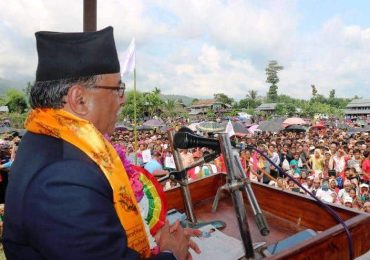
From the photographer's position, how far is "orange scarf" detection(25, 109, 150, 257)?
1.09 metres

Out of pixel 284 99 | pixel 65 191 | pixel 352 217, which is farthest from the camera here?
pixel 284 99

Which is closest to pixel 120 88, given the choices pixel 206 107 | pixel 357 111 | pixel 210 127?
pixel 210 127

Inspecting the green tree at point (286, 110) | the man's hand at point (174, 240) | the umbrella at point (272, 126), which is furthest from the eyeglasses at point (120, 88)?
the green tree at point (286, 110)

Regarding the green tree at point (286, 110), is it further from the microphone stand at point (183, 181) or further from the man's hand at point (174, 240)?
the man's hand at point (174, 240)

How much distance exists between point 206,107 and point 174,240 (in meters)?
94.5

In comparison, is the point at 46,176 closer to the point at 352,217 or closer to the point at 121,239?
the point at 121,239

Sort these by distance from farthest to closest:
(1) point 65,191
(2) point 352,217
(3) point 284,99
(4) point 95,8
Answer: (3) point 284,99, (4) point 95,8, (2) point 352,217, (1) point 65,191

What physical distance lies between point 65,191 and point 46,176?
0.09m

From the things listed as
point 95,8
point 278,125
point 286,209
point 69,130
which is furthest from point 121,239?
point 278,125

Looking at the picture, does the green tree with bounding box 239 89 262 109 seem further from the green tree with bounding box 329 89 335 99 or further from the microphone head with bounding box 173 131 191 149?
the microphone head with bounding box 173 131 191 149

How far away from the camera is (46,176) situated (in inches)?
38.2

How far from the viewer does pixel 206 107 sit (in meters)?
95.3

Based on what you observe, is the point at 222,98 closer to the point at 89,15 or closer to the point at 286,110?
the point at 286,110

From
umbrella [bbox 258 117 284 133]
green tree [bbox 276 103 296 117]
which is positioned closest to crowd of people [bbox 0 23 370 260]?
umbrella [bbox 258 117 284 133]
